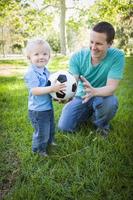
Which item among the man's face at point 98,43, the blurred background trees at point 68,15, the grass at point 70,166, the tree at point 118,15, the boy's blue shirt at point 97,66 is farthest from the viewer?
the blurred background trees at point 68,15

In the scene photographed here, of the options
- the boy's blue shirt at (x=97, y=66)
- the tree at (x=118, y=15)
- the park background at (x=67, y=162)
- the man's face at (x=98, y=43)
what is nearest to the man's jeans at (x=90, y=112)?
the park background at (x=67, y=162)

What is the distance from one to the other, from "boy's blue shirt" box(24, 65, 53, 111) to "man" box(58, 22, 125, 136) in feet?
1.83

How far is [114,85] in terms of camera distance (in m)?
3.99

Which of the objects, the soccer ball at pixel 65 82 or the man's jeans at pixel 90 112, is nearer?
the soccer ball at pixel 65 82

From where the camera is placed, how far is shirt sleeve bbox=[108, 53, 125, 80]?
4016 mm

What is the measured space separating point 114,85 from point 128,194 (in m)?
1.47

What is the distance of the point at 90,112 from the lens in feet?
14.8

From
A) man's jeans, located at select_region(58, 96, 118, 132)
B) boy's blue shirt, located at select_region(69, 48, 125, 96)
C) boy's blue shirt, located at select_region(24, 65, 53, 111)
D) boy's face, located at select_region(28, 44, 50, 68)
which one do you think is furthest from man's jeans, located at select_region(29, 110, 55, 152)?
boy's blue shirt, located at select_region(69, 48, 125, 96)

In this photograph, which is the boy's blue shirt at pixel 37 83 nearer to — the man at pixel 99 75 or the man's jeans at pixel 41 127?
the man's jeans at pixel 41 127

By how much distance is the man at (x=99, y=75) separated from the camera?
3975mm

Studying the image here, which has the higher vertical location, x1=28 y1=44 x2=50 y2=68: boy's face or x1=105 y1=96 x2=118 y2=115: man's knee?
x1=28 y1=44 x2=50 y2=68: boy's face

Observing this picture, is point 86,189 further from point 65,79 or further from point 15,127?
point 15,127

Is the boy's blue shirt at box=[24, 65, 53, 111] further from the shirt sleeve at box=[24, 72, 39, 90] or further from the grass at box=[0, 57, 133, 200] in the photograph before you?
the grass at box=[0, 57, 133, 200]

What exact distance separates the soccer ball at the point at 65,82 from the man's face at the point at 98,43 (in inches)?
21.6
